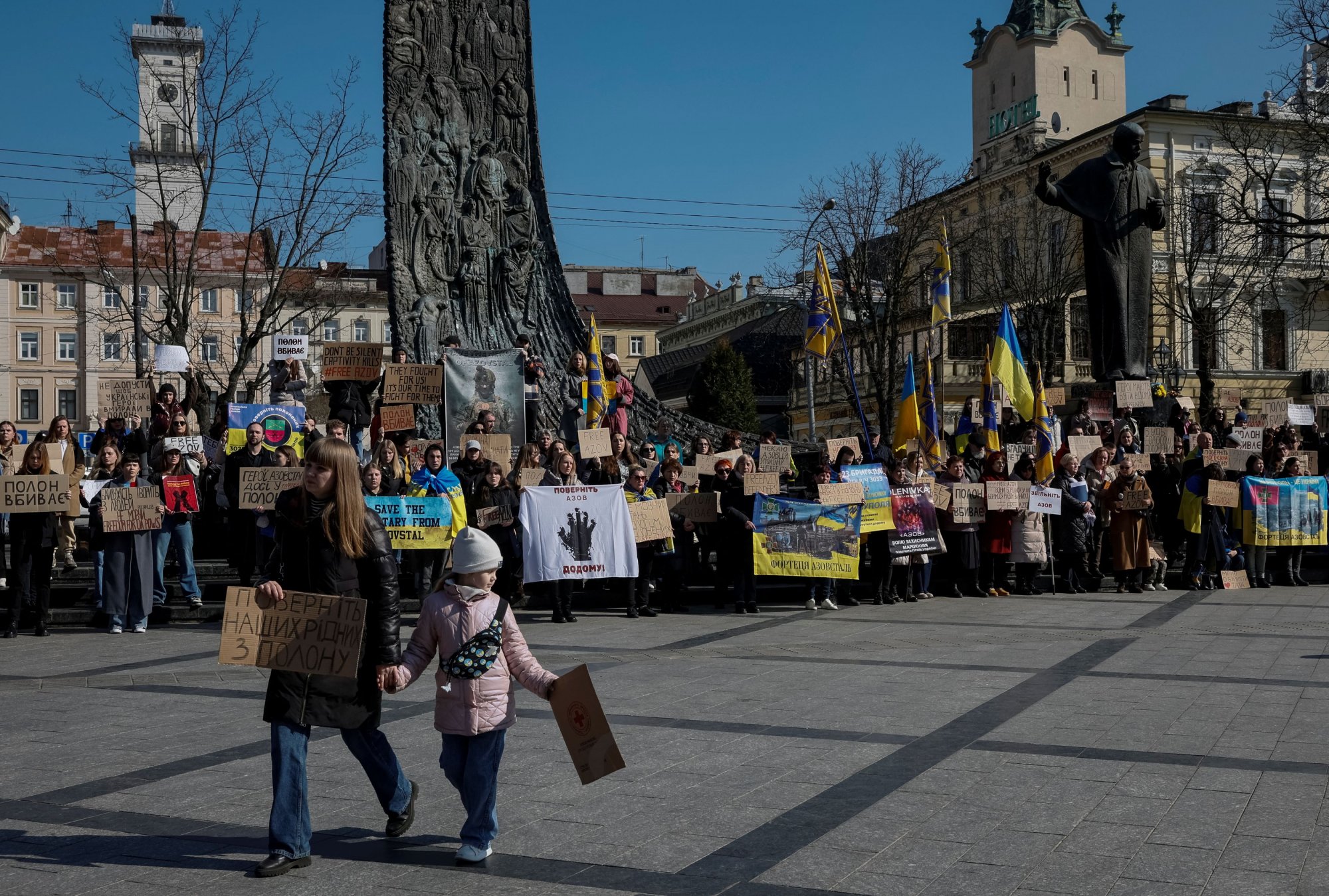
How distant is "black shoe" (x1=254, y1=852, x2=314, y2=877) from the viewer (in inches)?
206

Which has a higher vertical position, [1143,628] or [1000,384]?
[1000,384]

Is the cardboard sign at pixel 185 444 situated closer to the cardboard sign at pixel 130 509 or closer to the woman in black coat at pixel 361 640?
the cardboard sign at pixel 130 509

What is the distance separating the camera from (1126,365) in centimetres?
1825

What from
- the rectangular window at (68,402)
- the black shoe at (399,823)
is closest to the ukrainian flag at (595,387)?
the black shoe at (399,823)

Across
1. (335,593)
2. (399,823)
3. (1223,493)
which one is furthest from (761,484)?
(335,593)

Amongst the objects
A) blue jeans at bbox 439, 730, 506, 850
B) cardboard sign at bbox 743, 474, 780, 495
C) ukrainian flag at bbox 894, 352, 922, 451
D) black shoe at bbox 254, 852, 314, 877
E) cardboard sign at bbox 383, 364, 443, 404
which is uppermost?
cardboard sign at bbox 383, 364, 443, 404

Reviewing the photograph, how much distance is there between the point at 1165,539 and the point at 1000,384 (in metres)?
3.68

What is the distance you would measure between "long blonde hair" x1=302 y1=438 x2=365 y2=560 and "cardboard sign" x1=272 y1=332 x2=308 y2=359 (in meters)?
13.3

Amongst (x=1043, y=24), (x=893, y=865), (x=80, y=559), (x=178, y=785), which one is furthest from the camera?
(x=1043, y=24)

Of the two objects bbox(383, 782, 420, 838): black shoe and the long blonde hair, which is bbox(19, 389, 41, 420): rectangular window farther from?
the long blonde hair

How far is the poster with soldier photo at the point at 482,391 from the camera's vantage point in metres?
20.8

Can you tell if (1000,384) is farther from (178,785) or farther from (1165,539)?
(178,785)

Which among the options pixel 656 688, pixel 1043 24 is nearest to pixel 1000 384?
pixel 656 688

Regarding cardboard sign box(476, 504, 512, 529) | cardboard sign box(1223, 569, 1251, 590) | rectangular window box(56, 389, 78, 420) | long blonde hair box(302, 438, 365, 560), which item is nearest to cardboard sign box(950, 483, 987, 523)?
cardboard sign box(1223, 569, 1251, 590)
